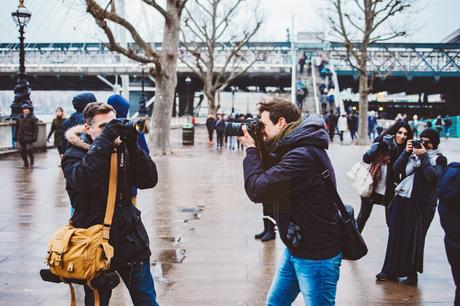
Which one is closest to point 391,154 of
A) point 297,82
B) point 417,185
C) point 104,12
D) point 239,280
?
point 417,185

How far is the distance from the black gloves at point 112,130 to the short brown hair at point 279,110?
0.83 m

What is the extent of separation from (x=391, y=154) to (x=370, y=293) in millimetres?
1567

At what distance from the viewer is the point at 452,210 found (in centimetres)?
345

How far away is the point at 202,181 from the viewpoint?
1281 centimetres

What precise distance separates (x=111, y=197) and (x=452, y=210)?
2107 mm

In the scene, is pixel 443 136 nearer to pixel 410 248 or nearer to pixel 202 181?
pixel 202 181

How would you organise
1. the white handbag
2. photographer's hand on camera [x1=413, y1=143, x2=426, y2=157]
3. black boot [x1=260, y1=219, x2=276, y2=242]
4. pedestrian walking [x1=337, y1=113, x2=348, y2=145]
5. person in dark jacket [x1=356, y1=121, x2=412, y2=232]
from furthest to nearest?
pedestrian walking [x1=337, y1=113, x2=348, y2=145] < black boot [x1=260, y1=219, x2=276, y2=242] < the white handbag < person in dark jacket [x1=356, y1=121, x2=412, y2=232] < photographer's hand on camera [x1=413, y1=143, x2=426, y2=157]

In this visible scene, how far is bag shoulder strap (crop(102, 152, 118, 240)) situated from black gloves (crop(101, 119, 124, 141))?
0.58ft

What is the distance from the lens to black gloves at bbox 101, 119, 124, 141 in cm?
306

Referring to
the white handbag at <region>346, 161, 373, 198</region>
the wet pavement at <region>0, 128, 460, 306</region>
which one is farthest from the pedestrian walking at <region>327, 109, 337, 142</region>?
the white handbag at <region>346, 161, 373, 198</region>

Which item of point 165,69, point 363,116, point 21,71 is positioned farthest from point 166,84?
point 363,116

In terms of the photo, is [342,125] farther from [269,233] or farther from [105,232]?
[105,232]

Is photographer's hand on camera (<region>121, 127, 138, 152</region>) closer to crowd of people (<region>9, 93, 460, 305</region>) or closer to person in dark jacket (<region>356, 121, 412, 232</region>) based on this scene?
crowd of people (<region>9, 93, 460, 305</region>)

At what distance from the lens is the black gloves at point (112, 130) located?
10.0 ft
